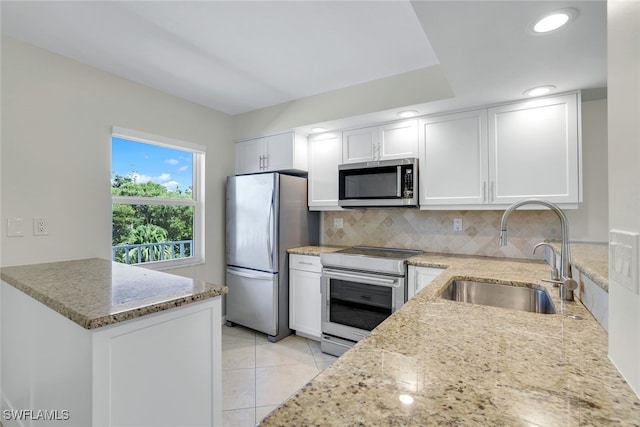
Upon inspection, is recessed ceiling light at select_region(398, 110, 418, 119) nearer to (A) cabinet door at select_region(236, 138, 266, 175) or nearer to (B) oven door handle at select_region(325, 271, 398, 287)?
(B) oven door handle at select_region(325, 271, 398, 287)

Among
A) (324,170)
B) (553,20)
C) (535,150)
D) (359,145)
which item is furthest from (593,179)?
(324,170)

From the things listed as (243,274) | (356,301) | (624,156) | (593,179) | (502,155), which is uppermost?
(502,155)

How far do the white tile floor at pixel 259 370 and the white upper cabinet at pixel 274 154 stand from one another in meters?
1.73

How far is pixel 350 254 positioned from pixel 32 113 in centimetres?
253

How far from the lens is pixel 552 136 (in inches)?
83.9

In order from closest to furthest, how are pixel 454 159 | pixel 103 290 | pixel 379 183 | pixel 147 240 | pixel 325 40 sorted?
pixel 103 290
pixel 325 40
pixel 454 159
pixel 379 183
pixel 147 240

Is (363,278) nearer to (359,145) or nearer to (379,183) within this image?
(379,183)

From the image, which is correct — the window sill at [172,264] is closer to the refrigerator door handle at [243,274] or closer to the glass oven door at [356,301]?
the refrigerator door handle at [243,274]

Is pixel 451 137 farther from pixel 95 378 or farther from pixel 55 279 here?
pixel 55 279

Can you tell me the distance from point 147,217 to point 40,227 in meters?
0.82

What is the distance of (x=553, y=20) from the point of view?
1.27 metres

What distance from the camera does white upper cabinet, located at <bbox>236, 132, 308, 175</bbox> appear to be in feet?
10.2

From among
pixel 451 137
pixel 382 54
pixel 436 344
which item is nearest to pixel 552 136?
pixel 451 137

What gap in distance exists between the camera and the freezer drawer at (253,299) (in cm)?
297
